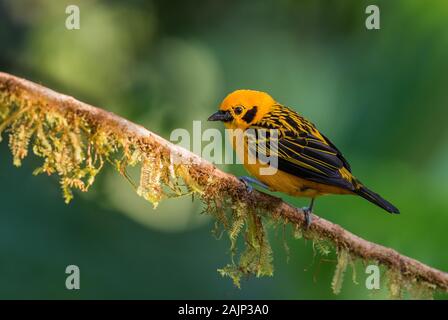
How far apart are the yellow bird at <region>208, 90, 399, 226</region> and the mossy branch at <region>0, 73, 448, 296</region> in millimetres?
185

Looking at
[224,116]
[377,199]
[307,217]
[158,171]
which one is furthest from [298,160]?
[158,171]

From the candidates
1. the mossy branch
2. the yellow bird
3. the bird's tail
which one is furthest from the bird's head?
the bird's tail

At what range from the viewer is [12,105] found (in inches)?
141

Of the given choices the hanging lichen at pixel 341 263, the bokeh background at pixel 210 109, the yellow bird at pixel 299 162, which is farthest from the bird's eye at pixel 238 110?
the hanging lichen at pixel 341 263

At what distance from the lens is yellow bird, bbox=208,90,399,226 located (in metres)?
4.32

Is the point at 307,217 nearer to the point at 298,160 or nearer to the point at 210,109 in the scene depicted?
the point at 298,160

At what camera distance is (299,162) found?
436 cm

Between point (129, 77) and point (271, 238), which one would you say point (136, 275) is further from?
point (129, 77)

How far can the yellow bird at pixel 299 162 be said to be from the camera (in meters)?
4.32

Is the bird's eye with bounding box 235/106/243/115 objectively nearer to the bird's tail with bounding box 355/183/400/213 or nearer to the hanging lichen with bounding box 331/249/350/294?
the bird's tail with bounding box 355/183/400/213

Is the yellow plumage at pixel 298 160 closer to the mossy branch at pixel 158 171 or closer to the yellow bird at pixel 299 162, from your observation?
the yellow bird at pixel 299 162

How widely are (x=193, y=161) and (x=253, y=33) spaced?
3647 mm

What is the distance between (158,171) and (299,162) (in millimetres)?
1001

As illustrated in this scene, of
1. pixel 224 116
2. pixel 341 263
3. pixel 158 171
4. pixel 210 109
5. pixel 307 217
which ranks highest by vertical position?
pixel 210 109
